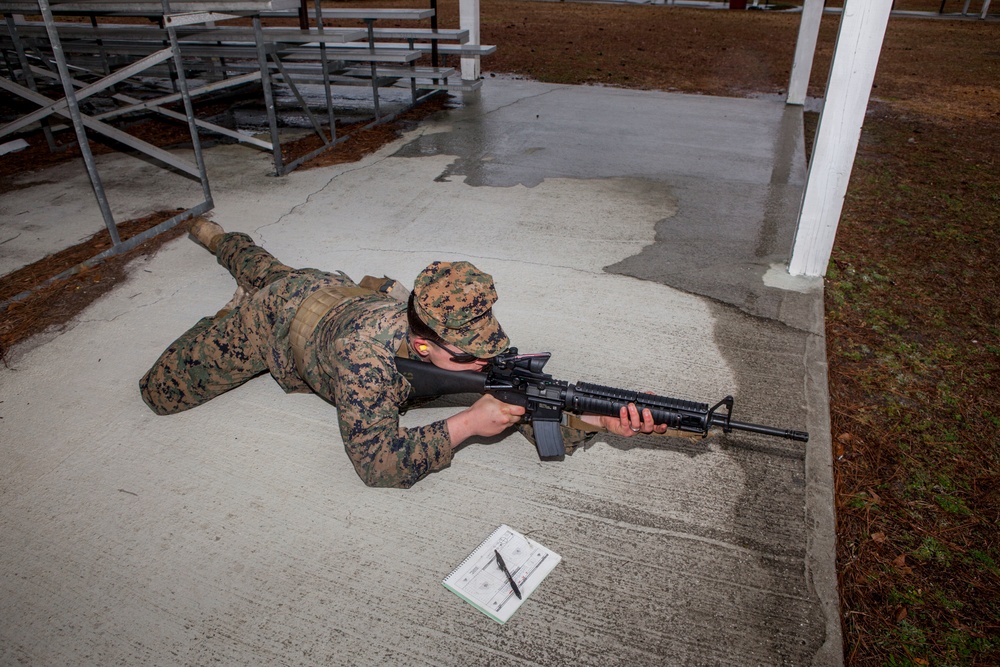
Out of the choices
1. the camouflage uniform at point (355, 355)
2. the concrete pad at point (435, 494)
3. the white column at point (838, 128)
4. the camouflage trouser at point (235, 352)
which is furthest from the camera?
the white column at point (838, 128)

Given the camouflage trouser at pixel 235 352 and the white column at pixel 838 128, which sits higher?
the white column at pixel 838 128

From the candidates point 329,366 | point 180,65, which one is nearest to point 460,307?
point 329,366

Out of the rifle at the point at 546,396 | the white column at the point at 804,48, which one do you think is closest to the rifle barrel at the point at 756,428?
the rifle at the point at 546,396

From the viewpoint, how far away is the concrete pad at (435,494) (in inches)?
95.0

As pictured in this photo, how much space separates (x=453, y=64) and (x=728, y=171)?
8106 millimetres

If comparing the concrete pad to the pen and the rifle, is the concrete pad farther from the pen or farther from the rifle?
the rifle

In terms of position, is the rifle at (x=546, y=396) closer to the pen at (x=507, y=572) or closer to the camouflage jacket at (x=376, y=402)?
the camouflage jacket at (x=376, y=402)

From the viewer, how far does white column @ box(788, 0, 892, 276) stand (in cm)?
401

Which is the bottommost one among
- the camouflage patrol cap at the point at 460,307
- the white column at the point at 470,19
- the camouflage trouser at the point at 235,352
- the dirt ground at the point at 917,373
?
the dirt ground at the point at 917,373

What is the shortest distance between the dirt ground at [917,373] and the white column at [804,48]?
1.10m

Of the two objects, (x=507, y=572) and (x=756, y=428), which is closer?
(x=507, y=572)

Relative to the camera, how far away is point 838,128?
4.29 metres

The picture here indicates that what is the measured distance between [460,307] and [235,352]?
57.7 inches

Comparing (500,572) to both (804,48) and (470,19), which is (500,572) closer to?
(804,48)
